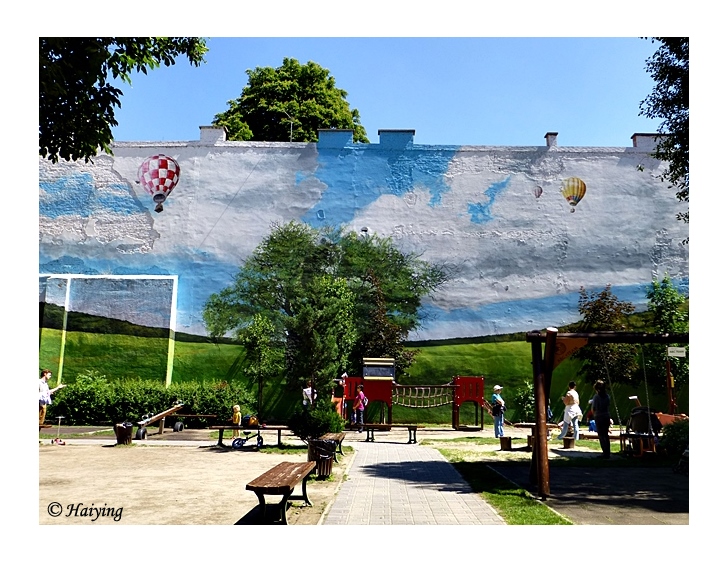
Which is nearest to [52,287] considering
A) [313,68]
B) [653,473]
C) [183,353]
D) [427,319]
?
[183,353]

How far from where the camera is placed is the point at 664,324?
937 inches

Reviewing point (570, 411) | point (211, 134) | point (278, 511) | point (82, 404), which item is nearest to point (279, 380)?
point (82, 404)

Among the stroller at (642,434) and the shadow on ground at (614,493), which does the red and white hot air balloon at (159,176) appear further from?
the stroller at (642,434)

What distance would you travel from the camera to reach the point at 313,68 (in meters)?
33.9

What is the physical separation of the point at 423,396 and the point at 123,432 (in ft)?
35.8

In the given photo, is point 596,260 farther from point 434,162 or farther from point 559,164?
point 434,162

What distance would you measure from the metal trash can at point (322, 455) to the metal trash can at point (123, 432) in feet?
21.9

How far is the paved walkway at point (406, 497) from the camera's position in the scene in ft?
23.5

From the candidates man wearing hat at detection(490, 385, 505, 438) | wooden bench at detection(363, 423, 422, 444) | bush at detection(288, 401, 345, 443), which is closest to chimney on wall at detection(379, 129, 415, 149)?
wooden bench at detection(363, 423, 422, 444)

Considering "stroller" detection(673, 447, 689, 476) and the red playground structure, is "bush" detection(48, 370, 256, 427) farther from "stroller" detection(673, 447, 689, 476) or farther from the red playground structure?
"stroller" detection(673, 447, 689, 476)

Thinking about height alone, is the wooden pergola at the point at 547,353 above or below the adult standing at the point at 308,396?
above

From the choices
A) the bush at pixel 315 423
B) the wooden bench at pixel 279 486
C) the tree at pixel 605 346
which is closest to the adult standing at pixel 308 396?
the bush at pixel 315 423

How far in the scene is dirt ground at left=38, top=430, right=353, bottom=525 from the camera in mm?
7355

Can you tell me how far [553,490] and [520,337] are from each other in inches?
618
